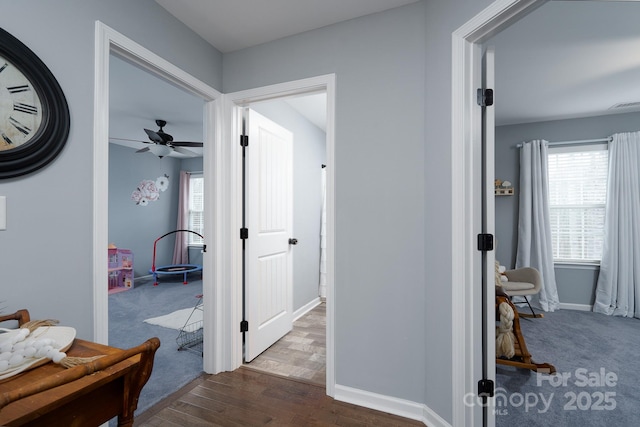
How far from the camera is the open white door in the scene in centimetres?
147

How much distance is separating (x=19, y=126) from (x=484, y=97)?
2088 millimetres

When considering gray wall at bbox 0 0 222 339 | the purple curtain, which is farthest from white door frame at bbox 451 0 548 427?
the purple curtain

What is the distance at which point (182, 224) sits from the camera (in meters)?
6.66

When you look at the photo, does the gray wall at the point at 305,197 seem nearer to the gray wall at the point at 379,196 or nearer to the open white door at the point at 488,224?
the gray wall at the point at 379,196

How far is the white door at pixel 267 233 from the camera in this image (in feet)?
8.09

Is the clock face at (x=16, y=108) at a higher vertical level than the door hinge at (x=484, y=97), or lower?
lower

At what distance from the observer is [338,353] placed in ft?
6.58

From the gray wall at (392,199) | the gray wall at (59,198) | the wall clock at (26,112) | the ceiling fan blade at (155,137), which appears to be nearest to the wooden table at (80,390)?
the gray wall at (59,198)

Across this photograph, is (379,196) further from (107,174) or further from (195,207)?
(195,207)

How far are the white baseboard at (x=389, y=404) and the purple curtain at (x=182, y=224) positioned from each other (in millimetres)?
5660

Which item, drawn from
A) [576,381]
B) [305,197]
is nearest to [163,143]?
[305,197]

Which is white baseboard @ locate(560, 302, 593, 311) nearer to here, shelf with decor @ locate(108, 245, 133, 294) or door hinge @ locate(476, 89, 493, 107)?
door hinge @ locate(476, 89, 493, 107)

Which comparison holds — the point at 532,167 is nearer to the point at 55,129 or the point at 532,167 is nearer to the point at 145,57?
the point at 145,57

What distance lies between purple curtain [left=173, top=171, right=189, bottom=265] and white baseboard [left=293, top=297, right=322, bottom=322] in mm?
3894
